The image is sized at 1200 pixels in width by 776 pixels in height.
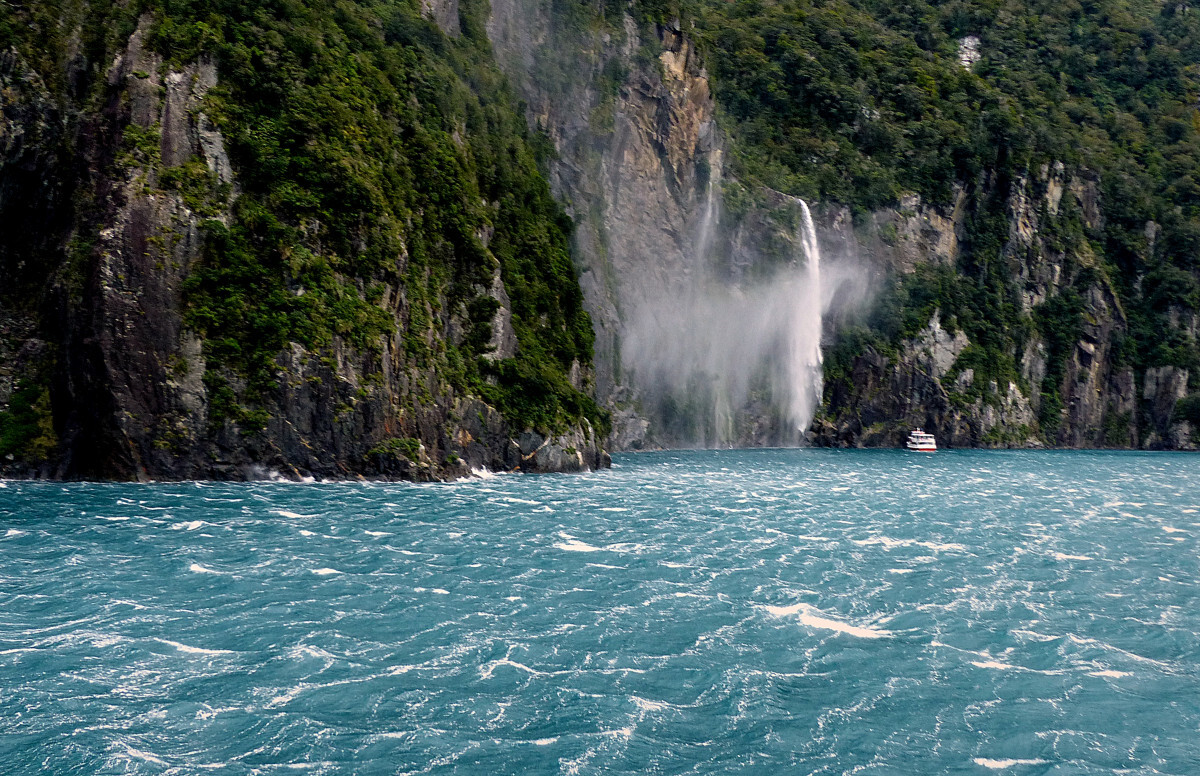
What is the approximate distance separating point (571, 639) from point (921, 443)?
2841 inches

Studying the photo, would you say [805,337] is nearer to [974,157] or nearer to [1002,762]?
[974,157]

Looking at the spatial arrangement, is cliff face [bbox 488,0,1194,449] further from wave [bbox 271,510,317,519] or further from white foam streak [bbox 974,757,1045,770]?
white foam streak [bbox 974,757,1045,770]

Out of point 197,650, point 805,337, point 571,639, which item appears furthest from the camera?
point 805,337

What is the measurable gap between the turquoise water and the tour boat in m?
48.1

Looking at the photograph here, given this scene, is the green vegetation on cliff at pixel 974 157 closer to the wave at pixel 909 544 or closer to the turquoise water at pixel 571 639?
the wave at pixel 909 544

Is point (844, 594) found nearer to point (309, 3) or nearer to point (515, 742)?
point (515, 742)

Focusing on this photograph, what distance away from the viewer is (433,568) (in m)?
Answer: 28.1

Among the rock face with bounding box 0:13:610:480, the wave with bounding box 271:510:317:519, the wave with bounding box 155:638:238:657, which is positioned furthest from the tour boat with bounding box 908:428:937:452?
the wave with bounding box 155:638:238:657

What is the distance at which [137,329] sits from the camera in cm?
4144

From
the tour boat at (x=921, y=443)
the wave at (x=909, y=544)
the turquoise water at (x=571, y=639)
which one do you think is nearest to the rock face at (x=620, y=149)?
the tour boat at (x=921, y=443)

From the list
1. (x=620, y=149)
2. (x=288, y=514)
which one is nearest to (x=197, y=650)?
(x=288, y=514)

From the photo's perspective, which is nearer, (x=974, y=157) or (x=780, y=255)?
(x=780, y=255)

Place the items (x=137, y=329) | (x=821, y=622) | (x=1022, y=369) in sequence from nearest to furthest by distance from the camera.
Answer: (x=821, y=622), (x=137, y=329), (x=1022, y=369)

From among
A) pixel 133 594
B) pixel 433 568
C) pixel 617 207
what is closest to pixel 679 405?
pixel 617 207
